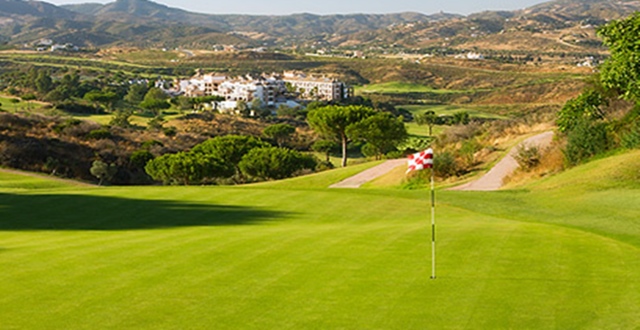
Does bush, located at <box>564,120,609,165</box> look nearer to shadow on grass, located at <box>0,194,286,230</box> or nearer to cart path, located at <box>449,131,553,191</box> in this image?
cart path, located at <box>449,131,553,191</box>

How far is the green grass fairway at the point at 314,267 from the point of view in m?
9.10

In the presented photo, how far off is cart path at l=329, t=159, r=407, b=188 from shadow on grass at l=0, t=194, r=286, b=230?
1846cm

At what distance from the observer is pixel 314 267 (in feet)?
39.0

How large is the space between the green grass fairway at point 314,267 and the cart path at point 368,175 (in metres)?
18.4

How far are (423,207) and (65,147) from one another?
49.3 metres

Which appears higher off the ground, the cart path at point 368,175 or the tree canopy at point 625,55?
the tree canopy at point 625,55

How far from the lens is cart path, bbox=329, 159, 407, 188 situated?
40.5 meters

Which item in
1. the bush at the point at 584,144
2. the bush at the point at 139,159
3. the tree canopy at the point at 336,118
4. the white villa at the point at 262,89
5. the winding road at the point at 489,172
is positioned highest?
the white villa at the point at 262,89

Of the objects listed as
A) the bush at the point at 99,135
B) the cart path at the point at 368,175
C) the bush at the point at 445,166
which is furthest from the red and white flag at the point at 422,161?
the bush at the point at 99,135

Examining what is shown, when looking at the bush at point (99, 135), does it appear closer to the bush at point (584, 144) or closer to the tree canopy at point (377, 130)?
the tree canopy at point (377, 130)

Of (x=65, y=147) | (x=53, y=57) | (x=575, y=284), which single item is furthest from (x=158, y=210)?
(x=53, y=57)

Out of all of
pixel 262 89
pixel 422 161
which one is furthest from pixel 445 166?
pixel 262 89

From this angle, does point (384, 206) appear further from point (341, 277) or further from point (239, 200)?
point (341, 277)

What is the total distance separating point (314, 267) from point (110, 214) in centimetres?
1039
